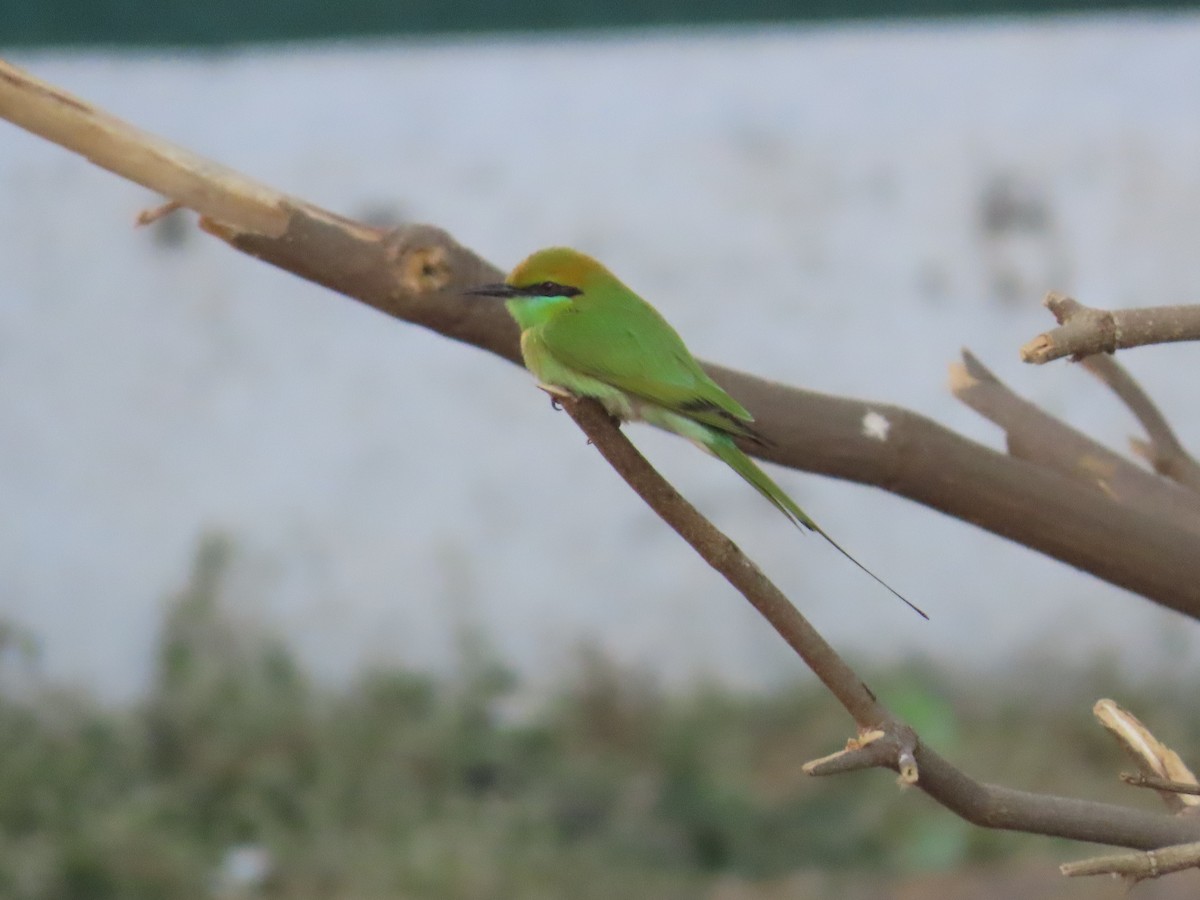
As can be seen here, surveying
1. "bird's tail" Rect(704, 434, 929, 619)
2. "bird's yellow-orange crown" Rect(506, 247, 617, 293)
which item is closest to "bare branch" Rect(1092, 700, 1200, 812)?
"bird's tail" Rect(704, 434, 929, 619)

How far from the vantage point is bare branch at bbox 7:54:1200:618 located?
1.28 meters

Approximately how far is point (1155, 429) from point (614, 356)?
0.63 metres

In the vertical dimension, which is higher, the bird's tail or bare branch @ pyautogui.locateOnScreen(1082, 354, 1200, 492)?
bare branch @ pyautogui.locateOnScreen(1082, 354, 1200, 492)

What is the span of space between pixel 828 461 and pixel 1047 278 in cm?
223

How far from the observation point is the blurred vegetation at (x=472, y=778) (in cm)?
262

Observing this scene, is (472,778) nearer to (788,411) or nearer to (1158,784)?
(788,411)

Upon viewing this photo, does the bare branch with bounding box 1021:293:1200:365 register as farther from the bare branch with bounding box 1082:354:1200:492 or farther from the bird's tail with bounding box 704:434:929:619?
the bare branch with bounding box 1082:354:1200:492

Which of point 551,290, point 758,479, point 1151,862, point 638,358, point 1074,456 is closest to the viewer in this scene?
point 1151,862

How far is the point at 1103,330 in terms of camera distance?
0.92 m

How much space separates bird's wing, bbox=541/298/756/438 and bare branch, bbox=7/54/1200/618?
11 cm

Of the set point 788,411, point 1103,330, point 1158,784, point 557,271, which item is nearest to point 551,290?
point 557,271

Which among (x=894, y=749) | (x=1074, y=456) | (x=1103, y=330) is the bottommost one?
(x=894, y=749)

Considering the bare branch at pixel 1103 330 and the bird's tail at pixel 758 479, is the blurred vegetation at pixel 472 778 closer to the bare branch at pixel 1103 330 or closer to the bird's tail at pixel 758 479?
the bird's tail at pixel 758 479

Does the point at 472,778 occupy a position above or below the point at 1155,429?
above
